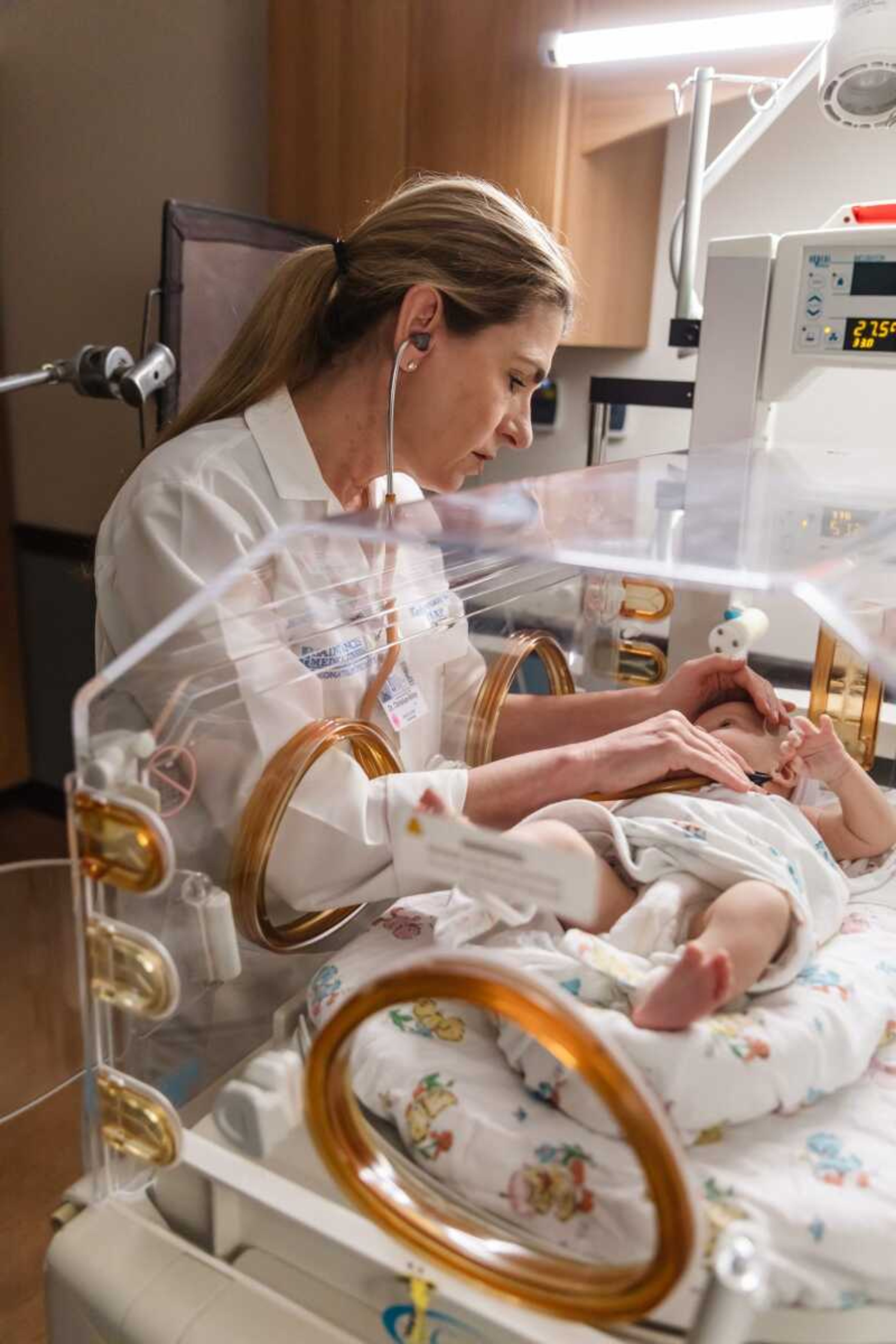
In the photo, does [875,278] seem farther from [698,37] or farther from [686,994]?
[686,994]

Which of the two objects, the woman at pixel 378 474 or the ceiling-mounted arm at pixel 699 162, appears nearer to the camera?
the woman at pixel 378 474

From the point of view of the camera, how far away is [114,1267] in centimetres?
75

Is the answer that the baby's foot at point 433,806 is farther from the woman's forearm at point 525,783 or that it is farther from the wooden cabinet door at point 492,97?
the wooden cabinet door at point 492,97

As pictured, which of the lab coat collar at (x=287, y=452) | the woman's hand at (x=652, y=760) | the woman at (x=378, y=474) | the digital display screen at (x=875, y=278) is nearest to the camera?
the woman at (x=378, y=474)

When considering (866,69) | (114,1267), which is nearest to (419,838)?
(114,1267)

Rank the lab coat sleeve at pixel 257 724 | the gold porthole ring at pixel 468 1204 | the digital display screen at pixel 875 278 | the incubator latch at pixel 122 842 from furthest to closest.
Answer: the digital display screen at pixel 875 278 → the lab coat sleeve at pixel 257 724 → the incubator latch at pixel 122 842 → the gold porthole ring at pixel 468 1204

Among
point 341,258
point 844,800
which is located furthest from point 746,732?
point 341,258

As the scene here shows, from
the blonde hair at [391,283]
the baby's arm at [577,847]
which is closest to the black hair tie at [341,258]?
the blonde hair at [391,283]

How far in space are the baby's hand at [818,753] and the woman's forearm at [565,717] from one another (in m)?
0.18

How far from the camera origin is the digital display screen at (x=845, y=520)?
0.91 metres

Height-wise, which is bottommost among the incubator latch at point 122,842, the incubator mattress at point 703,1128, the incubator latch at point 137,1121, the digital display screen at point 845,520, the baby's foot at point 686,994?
the incubator latch at point 137,1121

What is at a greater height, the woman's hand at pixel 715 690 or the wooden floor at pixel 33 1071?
the woman's hand at pixel 715 690

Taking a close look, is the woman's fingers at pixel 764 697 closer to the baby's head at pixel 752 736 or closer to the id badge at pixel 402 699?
the baby's head at pixel 752 736

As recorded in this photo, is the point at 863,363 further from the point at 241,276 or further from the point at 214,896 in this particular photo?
the point at 241,276
